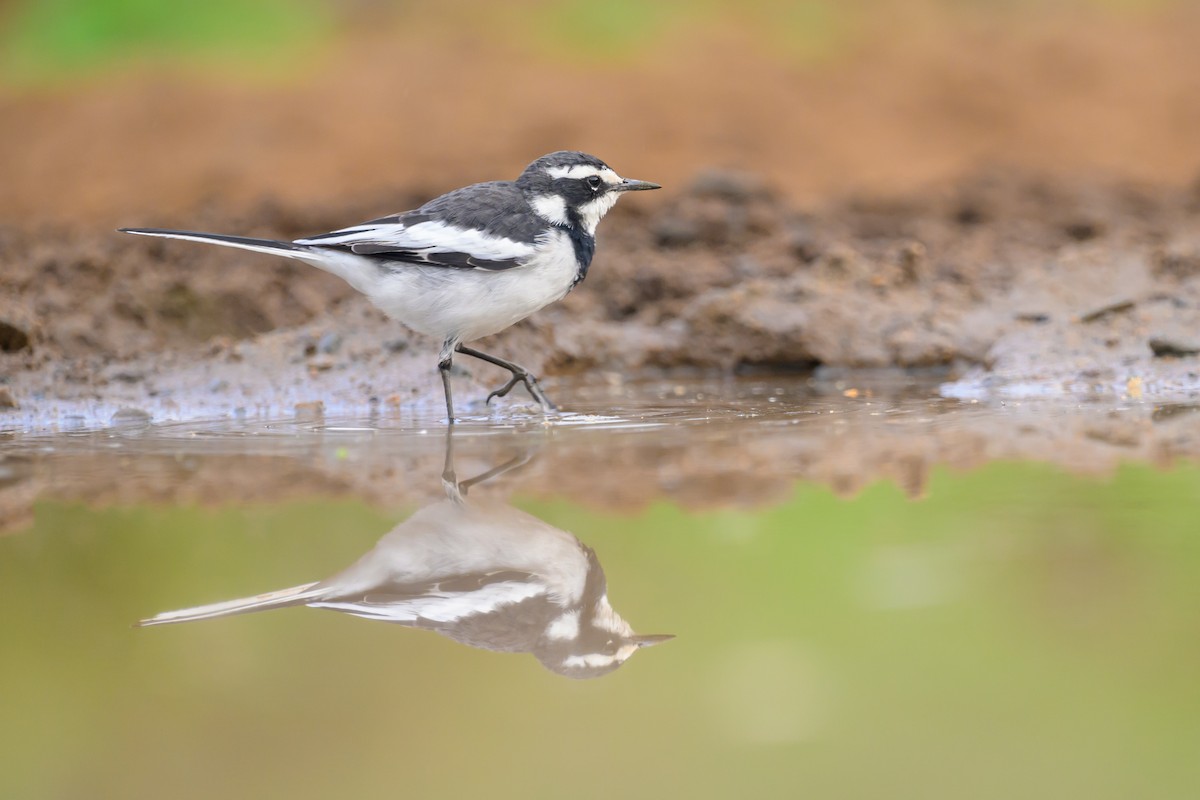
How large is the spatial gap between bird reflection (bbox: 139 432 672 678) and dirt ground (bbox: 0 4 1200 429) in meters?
3.17

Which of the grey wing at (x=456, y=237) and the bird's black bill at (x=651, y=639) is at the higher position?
the grey wing at (x=456, y=237)

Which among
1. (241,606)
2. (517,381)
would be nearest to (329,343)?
(517,381)

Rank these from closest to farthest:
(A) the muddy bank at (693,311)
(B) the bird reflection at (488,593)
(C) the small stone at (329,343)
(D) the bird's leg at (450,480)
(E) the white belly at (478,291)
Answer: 1. (B) the bird reflection at (488,593)
2. (D) the bird's leg at (450,480)
3. (E) the white belly at (478,291)
4. (A) the muddy bank at (693,311)
5. (C) the small stone at (329,343)

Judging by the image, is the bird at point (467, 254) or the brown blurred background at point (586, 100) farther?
the brown blurred background at point (586, 100)

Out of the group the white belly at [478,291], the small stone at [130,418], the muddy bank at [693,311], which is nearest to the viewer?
the white belly at [478,291]

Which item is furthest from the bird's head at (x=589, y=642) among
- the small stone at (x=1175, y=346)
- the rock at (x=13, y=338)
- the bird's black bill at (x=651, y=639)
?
the rock at (x=13, y=338)

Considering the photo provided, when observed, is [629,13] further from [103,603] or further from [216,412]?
[103,603]

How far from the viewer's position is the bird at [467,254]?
5801 mm

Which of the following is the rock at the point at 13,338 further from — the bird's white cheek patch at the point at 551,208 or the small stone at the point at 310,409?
the bird's white cheek patch at the point at 551,208

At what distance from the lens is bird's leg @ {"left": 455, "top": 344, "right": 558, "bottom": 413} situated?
6062 millimetres

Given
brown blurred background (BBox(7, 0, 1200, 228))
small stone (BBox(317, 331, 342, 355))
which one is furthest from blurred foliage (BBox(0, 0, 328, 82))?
small stone (BBox(317, 331, 342, 355))

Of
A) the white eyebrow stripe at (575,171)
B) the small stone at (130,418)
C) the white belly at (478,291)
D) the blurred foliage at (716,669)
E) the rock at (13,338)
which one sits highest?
the white eyebrow stripe at (575,171)

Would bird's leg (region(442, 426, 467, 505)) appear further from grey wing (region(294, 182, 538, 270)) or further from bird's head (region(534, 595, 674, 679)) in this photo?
bird's head (region(534, 595, 674, 679))

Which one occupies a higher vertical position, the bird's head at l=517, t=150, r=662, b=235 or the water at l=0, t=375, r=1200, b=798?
the bird's head at l=517, t=150, r=662, b=235
